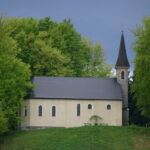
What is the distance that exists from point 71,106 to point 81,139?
41.8 feet

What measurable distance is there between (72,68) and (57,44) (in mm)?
4820

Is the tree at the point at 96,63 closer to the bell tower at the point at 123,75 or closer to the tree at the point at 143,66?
the bell tower at the point at 123,75

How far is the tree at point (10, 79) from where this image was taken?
7188 centimetres

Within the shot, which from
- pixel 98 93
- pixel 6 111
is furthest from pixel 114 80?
pixel 6 111

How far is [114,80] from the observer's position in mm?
85250

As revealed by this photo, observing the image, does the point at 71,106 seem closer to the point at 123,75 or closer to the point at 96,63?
the point at 123,75

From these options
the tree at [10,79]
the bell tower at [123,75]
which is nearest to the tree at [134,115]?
the bell tower at [123,75]

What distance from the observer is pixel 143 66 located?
72.1 meters

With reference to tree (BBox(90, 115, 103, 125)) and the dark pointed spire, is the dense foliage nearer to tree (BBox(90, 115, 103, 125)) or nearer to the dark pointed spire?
the dark pointed spire

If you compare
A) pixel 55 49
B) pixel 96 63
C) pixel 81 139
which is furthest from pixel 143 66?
pixel 96 63

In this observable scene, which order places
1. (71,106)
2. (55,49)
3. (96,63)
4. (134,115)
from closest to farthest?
(71,106) < (134,115) < (55,49) < (96,63)

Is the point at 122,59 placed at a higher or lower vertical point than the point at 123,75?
higher

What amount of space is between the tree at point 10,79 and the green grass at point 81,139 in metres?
2.53

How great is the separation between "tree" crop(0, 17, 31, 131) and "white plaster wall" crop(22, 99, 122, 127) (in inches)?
215
